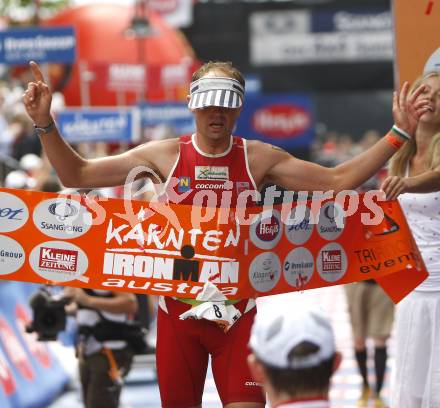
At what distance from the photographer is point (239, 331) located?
5.77 meters

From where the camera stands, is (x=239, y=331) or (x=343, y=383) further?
(x=343, y=383)

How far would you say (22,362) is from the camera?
32.9ft

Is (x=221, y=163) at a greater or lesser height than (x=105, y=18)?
lesser

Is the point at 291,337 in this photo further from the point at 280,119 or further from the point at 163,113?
the point at 280,119

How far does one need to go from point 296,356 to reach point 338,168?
2398mm

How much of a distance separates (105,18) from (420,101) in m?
24.3

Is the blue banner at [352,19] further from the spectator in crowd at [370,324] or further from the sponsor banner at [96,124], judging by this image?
the spectator in crowd at [370,324]

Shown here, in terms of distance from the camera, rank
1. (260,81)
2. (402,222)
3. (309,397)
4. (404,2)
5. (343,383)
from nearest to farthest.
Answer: (309,397) < (402,222) < (404,2) < (343,383) < (260,81)

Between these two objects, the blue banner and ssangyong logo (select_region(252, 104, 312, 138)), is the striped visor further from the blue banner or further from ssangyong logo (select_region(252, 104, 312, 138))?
the blue banner

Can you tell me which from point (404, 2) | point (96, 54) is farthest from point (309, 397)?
point (96, 54)

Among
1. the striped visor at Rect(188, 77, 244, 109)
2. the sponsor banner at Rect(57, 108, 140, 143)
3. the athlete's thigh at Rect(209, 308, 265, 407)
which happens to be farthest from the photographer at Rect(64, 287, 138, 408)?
the sponsor banner at Rect(57, 108, 140, 143)

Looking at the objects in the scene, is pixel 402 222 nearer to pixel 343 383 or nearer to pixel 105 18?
pixel 343 383

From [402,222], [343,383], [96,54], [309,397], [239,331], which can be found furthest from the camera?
[96,54]

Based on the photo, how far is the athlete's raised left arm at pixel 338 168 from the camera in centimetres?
583
